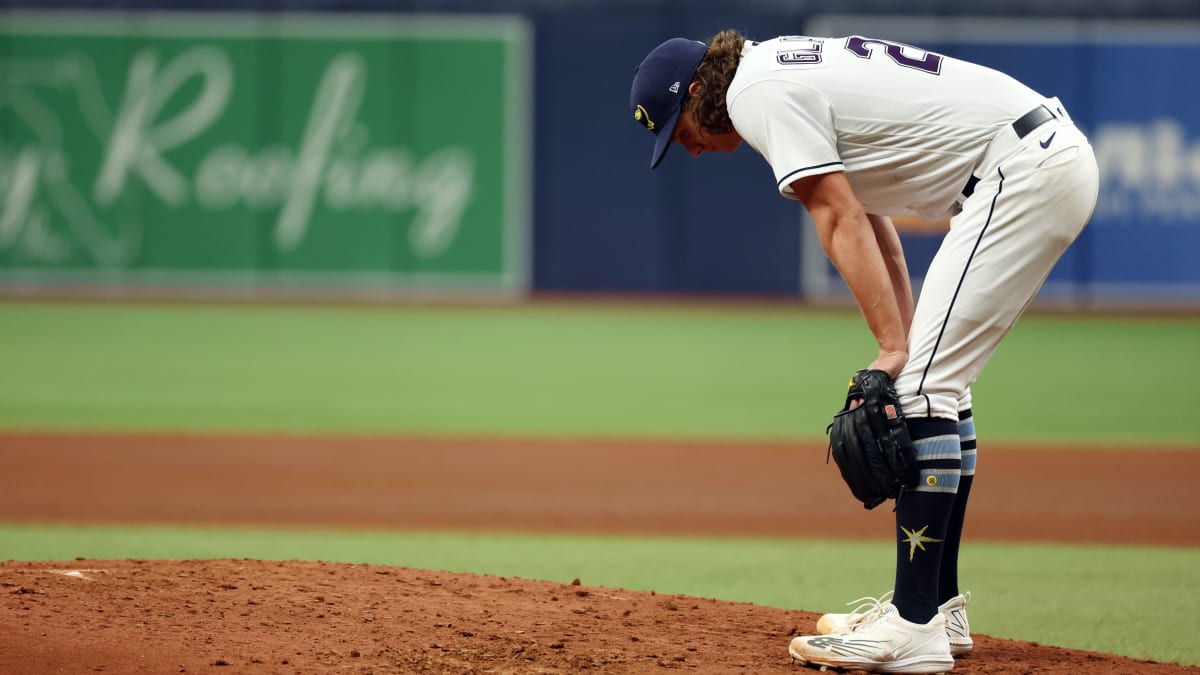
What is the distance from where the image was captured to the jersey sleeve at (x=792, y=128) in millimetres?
3480

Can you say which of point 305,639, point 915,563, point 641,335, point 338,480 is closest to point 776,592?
point 915,563

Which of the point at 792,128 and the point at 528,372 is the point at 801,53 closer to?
the point at 792,128

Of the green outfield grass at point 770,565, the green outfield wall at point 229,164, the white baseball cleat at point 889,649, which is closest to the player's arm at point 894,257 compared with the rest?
the white baseball cleat at point 889,649

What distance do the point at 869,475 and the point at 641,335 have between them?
39.6 ft

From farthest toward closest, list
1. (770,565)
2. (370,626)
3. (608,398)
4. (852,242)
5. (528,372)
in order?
(528,372) < (608,398) < (770,565) < (370,626) < (852,242)

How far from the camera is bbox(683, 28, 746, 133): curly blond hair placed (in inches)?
144

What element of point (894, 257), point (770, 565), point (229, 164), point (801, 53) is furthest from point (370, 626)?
point (229, 164)

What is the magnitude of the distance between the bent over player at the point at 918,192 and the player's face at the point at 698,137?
0.30 ft

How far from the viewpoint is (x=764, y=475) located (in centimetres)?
774

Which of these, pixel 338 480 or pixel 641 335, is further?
pixel 641 335

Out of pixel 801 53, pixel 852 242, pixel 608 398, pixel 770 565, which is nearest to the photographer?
pixel 852 242

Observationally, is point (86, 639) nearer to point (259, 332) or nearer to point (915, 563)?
point (915, 563)

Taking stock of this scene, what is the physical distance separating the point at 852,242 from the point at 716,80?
55cm

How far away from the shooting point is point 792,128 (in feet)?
11.5
